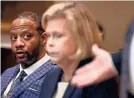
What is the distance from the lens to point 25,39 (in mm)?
1044

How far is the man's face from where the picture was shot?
104 cm

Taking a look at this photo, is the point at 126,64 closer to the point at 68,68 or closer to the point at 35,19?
the point at 68,68

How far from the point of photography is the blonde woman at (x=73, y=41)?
0.71 meters

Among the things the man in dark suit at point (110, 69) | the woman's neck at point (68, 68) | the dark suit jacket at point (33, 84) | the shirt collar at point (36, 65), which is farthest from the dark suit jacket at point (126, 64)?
the shirt collar at point (36, 65)

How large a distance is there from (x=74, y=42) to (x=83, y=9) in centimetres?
7

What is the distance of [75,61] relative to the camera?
2.41 feet

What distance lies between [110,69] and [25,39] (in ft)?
1.44

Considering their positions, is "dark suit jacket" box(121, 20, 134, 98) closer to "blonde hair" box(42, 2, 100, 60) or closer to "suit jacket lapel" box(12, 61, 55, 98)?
"blonde hair" box(42, 2, 100, 60)

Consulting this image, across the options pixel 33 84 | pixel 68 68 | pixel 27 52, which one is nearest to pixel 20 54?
pixel 27 52

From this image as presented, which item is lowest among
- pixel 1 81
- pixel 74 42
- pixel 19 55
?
pixel 1 81

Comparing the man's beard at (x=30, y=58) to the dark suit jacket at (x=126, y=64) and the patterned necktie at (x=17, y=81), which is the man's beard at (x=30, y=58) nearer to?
the patterned necktie at (x=17, y=81)

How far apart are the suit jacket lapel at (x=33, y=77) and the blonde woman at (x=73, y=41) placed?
0.24m

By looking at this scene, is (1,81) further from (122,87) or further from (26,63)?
(122,87)

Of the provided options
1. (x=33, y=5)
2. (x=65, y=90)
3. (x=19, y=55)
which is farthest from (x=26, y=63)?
(x=33, y=5)
